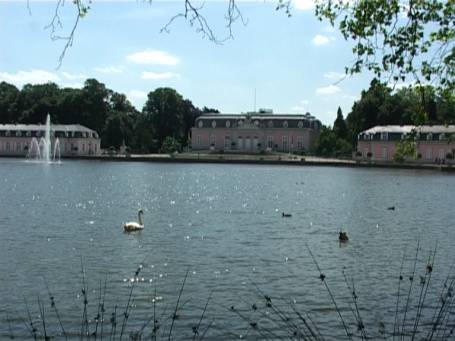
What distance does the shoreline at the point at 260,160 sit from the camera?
88.4 metres

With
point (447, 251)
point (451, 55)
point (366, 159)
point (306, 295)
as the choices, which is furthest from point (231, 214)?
point (366, 159)

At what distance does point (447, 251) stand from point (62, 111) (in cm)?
9865

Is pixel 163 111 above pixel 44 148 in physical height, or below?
above

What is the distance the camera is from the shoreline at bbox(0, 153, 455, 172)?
290 feet

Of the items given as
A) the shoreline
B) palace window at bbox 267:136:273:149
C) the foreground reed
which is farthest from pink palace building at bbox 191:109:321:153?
the foreground reed

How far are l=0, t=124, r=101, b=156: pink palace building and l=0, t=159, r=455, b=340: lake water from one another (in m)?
75.0

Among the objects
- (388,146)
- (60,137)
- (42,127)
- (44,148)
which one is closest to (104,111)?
(60,137)

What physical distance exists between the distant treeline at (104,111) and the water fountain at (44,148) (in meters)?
4.44

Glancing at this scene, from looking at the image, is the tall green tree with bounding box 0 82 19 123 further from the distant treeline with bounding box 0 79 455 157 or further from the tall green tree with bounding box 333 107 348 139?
the tall green tree with bounding box 333 107 348 139

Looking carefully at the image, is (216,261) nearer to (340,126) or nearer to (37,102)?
(340,126)

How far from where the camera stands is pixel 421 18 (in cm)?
632

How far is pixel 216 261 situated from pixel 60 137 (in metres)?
96.2

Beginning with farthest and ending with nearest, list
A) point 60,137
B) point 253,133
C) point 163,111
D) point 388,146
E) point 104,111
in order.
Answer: point 253,133
point 163,111
point 104,111
point 60,137
point 388,146

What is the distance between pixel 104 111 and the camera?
112 m
